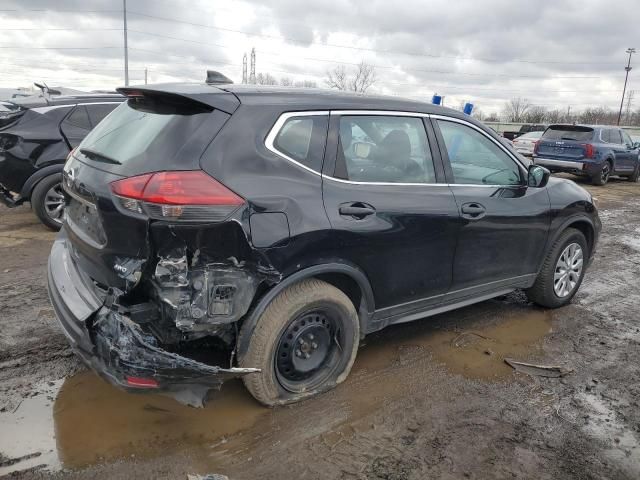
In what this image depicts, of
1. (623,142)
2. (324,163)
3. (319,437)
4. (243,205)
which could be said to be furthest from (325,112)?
(623,142)

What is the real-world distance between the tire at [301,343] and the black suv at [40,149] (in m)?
4.98

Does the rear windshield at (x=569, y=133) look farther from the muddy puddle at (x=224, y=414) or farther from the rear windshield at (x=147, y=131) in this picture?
the rear windshield at (x=147, y=131)

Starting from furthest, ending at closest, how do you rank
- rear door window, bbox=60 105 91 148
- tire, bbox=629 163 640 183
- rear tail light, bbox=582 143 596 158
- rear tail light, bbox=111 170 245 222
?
tire, bbox=629 163 640 183 → rear tail light, bbox=582 143 596 158 → rear door window, bbox=60 105 91 148 → rear tail light, bbox=111 170 245 222

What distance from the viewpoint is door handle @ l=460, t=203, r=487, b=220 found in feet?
12.0

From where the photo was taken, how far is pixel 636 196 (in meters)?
13.8

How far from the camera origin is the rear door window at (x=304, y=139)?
2.92 m

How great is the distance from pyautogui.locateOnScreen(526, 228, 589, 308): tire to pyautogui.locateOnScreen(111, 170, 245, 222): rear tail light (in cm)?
320

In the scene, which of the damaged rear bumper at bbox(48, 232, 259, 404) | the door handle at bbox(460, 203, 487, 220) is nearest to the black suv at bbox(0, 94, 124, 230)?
the damaged rear bumper at bbox(48, 232, 259, 404)

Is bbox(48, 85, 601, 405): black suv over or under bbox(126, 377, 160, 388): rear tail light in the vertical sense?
over

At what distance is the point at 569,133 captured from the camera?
15.2 meters

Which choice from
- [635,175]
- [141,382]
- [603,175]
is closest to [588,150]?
[603,175]

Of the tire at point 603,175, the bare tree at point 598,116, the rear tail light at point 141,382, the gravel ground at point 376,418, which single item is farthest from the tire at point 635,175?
the bare tree at point 598,116

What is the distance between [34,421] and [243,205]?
1.69 metres

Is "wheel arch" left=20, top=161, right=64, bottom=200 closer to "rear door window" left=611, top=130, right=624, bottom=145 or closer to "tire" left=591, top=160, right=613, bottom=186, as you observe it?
"tire" left=591, top=160, right=613, bottom=186
